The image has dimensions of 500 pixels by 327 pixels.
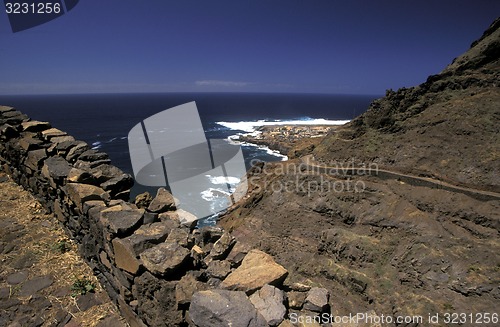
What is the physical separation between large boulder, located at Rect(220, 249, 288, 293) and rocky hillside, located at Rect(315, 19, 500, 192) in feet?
27.2

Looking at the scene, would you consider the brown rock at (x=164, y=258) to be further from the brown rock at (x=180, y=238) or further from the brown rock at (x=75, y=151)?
the brown rock at (x=75, y=151)

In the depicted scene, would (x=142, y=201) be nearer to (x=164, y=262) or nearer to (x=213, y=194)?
(x=164, y=262)

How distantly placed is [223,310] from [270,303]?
466 mm

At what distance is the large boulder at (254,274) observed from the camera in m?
2.89

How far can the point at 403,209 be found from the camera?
350 inches

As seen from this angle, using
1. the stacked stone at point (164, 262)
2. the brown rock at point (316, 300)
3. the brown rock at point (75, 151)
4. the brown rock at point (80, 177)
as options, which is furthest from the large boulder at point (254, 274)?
the brown rock at point (75, 151)

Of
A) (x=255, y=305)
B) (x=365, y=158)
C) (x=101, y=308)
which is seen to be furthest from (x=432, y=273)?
(x=101, y=308)

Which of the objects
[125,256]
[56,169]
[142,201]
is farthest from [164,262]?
[56,169]

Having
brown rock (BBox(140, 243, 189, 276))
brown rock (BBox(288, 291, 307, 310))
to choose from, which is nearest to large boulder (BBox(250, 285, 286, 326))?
brown rock (BBox(288, 291, 307, 310))

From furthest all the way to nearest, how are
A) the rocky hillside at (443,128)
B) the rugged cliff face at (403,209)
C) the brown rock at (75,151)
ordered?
the rocky hillside at (443,128), the rugged cliff face at (403,209), the brown rock at (75,151)

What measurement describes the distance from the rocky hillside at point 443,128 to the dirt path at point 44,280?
31.5 ft

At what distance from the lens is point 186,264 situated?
3.05m

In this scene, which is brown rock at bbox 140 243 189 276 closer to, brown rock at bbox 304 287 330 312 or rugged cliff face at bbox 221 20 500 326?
brown rock at bbox 304 287 330 312

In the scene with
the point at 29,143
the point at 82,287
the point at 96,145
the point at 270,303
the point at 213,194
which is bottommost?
the point at 213,194
